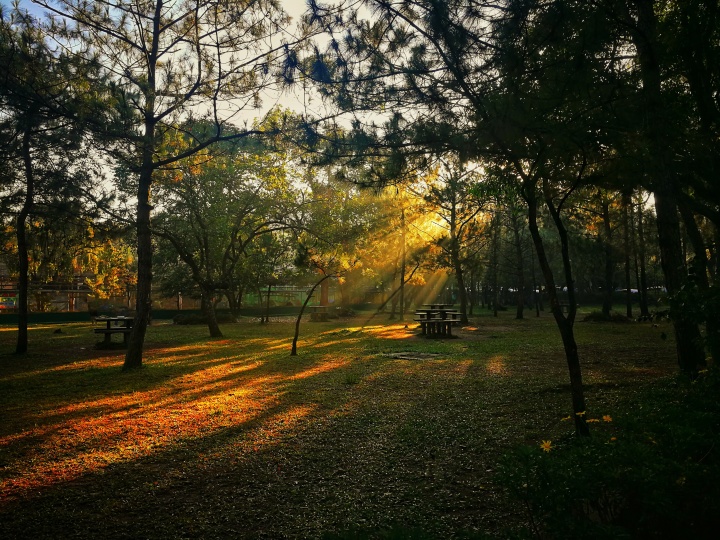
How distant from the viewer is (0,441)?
4.80m

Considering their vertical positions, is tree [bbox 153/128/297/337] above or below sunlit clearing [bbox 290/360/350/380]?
above

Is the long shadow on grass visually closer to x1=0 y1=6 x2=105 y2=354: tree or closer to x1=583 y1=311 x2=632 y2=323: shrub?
x1=0 y1=6 x2=105 y2=354: tree

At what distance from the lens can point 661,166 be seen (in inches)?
224

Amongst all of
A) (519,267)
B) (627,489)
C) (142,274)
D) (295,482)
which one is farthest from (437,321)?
(627,489)

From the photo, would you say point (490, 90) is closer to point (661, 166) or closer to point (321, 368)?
point (661, 166)

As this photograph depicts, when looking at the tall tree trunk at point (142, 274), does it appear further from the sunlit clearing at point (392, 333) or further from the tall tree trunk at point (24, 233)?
the sunlit clearing at point (392, 333)

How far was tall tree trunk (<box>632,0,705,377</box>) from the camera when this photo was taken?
525 centimetres

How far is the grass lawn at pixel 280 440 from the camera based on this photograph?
121 inches

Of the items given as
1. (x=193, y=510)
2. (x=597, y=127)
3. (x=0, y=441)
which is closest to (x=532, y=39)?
(x=597, y=127)

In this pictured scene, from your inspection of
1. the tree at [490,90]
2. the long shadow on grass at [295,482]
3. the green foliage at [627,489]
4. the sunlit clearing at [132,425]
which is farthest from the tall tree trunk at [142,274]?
the green foliage at [627,489]

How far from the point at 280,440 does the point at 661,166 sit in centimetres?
546

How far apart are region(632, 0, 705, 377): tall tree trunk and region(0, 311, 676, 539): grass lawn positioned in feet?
3.08

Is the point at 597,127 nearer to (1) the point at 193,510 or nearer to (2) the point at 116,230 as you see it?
(1) the point at 193,510

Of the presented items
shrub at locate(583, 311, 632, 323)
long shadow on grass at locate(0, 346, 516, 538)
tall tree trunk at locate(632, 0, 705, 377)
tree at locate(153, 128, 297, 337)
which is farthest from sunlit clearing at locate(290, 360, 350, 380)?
shrub at locate(583, 311, 632, 323)
